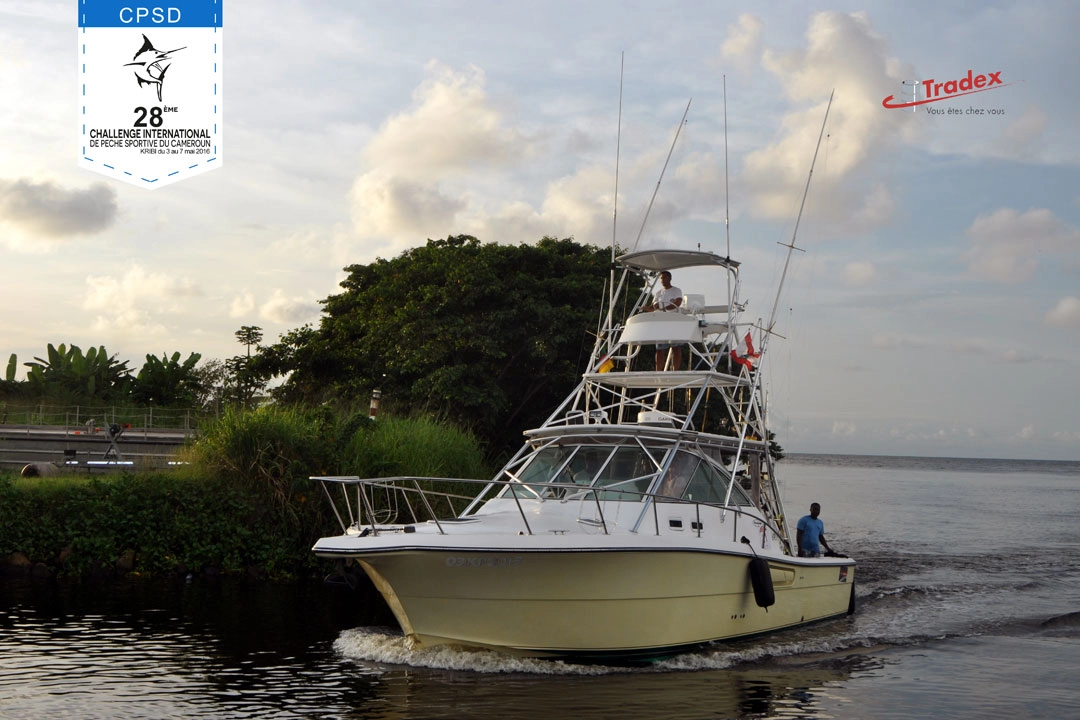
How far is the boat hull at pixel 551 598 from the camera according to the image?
10.8 m

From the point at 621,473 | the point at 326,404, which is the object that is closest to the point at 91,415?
the point at 326,404

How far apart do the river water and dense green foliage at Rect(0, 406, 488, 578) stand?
2.74 ft

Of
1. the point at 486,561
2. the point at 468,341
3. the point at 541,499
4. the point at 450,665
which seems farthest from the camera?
the point at 468,341

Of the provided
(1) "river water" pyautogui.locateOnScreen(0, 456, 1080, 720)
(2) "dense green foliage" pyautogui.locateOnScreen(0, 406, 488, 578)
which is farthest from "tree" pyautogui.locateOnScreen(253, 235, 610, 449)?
(1) "river water" pyautogui.locateOnScreen(0, 456, 1080, 720)

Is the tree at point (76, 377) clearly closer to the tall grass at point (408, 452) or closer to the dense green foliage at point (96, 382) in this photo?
the dense green foliage at point (96, 382)

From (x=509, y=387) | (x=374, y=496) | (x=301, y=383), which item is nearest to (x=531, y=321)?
(x=509, y=387)

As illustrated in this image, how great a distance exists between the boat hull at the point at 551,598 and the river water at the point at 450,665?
11.5 inches

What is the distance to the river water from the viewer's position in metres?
9.99

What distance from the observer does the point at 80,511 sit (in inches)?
735

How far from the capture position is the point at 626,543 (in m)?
10.9

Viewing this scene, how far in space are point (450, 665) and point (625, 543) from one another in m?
2.38

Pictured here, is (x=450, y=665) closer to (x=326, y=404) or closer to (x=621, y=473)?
(x=621, y=473)

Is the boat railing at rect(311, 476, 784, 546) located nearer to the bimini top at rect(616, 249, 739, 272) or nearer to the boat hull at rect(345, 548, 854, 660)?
the boat hull at rect(345, 548, 854, 660)

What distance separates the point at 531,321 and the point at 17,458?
47.4 ft
